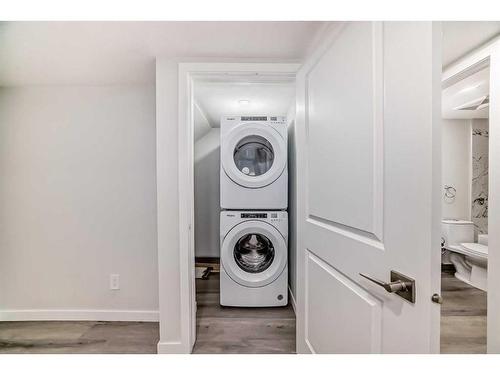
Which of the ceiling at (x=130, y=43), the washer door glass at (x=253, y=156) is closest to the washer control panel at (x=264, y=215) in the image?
the washer door glass at (x=253, y=156)

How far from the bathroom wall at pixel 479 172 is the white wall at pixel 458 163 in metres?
0.03

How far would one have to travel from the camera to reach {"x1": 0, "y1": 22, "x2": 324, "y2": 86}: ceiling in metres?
1.18

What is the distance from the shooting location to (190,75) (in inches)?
58.4

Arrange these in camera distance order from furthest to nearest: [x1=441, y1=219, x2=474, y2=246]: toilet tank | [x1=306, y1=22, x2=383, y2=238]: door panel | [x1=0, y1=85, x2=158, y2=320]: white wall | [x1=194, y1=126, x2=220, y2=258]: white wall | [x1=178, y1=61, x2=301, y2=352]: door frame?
[x1=194, y1=126, x2=220, y2=258]: white wall, [x1=441, y1=219, x2=474, y2=246]: toilet tank, [x1=0, y1=85, x2=158, y2=320]: white wall, [x1=178, y1=61, x2=301, y2=352]: door frame, [x1=306, y1=22, x2=383, y2=238]: door panel

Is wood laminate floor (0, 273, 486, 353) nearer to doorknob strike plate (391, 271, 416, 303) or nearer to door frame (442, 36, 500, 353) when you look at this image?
door frame (442, 36, 500, 353)

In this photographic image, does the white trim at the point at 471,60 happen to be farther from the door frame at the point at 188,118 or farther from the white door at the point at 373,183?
the door frame at the point at 188,118

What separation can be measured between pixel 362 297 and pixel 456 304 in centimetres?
121

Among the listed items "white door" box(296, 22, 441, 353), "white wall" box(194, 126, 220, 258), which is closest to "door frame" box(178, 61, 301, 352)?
"white door" box(296, 22, 441, 353)

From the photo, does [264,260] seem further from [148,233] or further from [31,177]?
[31,177]

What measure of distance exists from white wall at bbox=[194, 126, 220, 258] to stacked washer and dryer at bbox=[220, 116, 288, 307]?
1.07 meters

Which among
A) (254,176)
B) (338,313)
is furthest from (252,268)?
(338,313)

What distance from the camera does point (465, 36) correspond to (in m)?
0.93

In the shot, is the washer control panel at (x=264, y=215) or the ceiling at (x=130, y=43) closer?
the ceiling at (x=130, y=43)

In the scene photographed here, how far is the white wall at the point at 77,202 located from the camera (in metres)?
1.89
